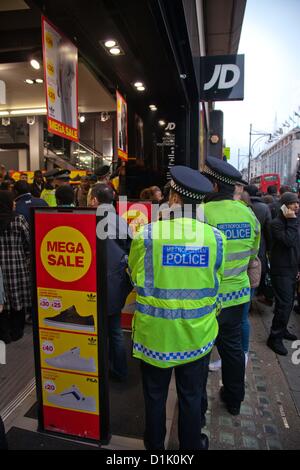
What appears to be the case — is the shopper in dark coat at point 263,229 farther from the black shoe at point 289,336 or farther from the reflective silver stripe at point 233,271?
the reflective silver stripe at point 233,271

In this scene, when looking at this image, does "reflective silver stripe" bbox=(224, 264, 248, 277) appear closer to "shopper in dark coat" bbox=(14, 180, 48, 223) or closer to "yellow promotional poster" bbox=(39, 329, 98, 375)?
"yellow promotional poster" bbox=(39, 329, 98, 375)

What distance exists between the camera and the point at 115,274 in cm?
288

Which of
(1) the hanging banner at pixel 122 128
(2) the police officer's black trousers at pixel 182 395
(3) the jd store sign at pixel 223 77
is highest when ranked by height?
(3) the jd store sign at pixel 223 77

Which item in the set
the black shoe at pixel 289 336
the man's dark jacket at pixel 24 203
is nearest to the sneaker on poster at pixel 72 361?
the man's dark jacket at pixel 24 203

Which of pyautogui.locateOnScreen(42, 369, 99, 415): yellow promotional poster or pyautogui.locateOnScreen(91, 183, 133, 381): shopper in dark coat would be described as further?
pyautogui.locateOnScreen(91, 183, 133, 381): shopper in dark coat

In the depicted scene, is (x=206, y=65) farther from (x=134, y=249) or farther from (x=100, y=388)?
(x=100, y=388)

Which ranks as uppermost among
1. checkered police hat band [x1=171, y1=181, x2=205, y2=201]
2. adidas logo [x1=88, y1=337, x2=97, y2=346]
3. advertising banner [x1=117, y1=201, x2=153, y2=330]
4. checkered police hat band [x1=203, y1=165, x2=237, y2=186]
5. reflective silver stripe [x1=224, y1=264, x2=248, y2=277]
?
checkered police hat band [x1=203, y1=165, x2=237, y2=186]

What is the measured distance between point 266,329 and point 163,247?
140 inches

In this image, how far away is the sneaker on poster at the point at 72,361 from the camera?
7.86 ft

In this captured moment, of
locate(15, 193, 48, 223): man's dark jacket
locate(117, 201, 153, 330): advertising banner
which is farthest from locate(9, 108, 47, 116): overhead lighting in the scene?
locate(117, 201, 153, 330): advertising banner

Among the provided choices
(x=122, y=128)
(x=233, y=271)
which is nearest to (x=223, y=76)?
(x=122, y=128)

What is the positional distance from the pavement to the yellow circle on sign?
125 centimetres

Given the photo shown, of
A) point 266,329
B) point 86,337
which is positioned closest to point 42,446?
point 86,337

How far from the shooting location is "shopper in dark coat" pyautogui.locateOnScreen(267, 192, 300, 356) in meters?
4.01
